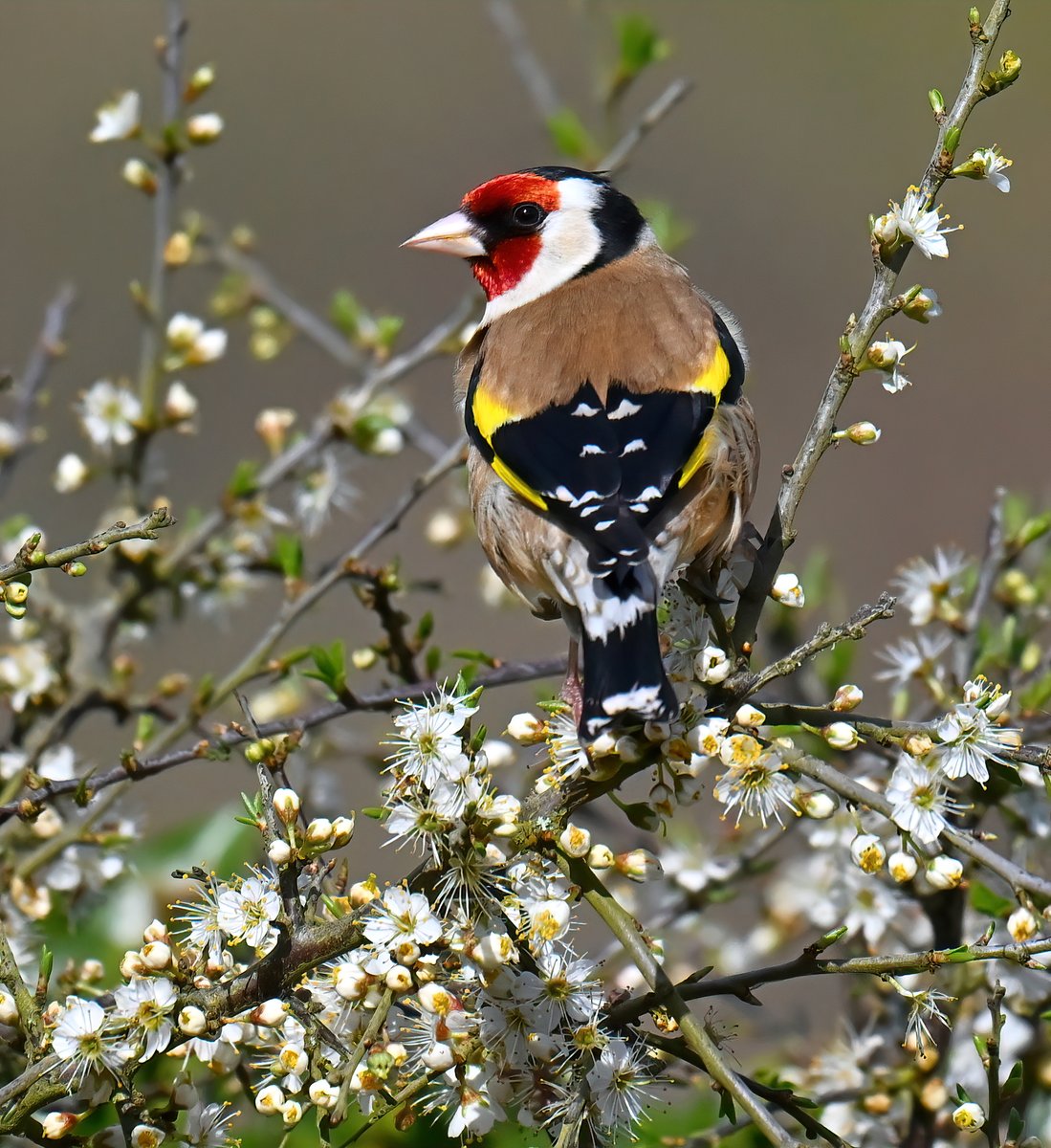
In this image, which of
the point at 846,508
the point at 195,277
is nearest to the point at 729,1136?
the point at 846,508

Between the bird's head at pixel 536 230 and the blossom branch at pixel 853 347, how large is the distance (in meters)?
1.31

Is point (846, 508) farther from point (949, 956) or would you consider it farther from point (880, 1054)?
point (949, 956)

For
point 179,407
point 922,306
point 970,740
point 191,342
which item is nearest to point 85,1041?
point 970,740

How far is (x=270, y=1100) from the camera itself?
5.13 feet

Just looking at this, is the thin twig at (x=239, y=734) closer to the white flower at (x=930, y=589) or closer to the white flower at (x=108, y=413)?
the white flower at (x=930, y=589)

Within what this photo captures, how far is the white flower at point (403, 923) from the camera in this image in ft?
4.94

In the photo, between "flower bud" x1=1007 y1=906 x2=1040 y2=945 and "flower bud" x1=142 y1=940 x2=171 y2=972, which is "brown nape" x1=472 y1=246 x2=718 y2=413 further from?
"flower bud" x1=142 y1=940 x2=171 y2=972

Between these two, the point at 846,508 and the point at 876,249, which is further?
the point at 846,508

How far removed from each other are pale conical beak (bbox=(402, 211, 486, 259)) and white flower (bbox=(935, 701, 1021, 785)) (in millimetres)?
1844

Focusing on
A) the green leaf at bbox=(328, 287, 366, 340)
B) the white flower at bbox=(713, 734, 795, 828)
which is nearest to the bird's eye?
the green leaf at bbox=(328, 287, 366, 340)

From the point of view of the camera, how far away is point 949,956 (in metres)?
1.49

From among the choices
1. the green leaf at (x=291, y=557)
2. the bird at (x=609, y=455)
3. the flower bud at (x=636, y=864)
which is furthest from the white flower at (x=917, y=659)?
the green leaf at (x=291, y=557)

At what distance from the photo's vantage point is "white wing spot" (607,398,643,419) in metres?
2.37

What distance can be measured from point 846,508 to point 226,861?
588 cm
